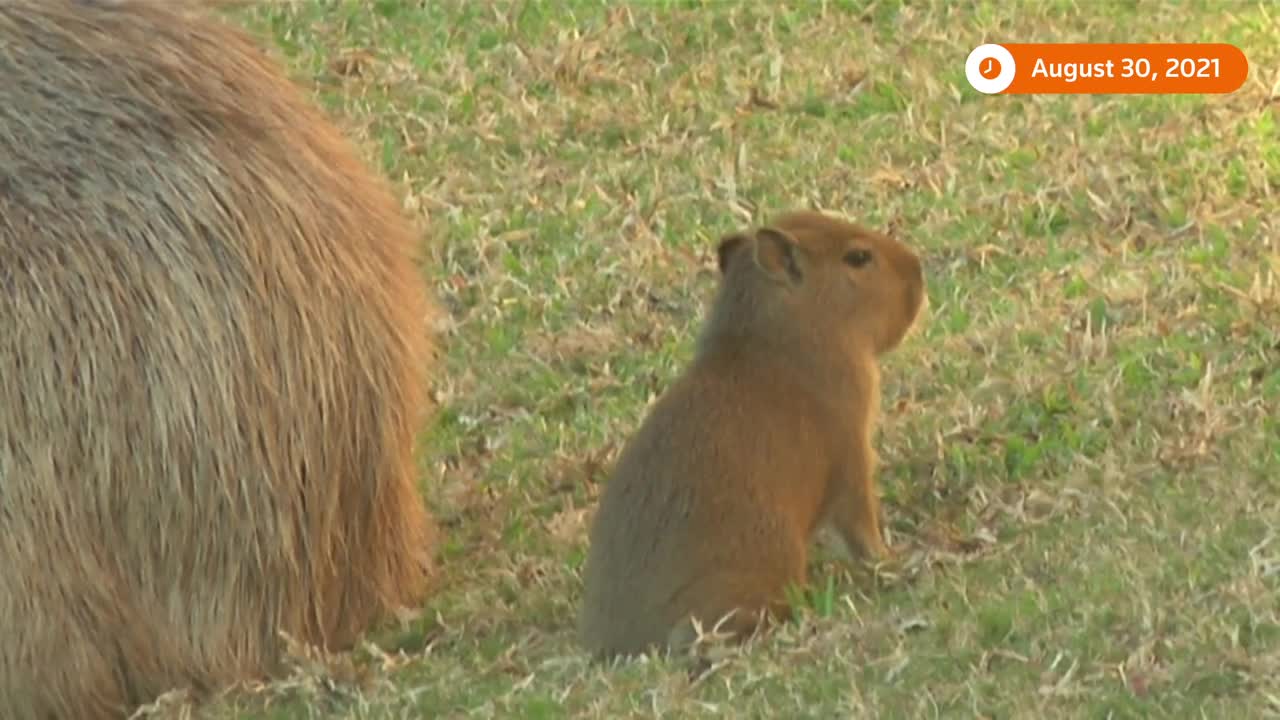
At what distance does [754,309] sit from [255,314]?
1019 millimetres

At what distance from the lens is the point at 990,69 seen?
287 inches

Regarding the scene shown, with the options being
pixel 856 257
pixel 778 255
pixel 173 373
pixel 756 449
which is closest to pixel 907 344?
pixel 856 257

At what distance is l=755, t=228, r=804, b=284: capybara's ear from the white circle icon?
275 centimetres

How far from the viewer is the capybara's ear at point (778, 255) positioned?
461cm

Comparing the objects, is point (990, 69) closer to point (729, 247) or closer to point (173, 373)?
point (729, 247)

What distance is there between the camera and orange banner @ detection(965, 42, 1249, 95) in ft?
23.2

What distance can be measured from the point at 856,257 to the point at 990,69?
2758 millimetres

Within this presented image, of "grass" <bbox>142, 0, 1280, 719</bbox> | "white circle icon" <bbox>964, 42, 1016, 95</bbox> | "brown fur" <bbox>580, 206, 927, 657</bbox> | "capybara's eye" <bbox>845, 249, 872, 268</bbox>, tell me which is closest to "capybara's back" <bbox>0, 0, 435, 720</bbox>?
"grass" <bbox>142, 0, 1280, 719</bbox>

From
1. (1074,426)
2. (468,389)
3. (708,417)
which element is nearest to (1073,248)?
(1074,426)

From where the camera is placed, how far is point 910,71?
7.38 metres

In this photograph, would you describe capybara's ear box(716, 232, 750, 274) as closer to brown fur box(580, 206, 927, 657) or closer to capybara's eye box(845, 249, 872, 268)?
brown fur box(580, 206, 927, 657)

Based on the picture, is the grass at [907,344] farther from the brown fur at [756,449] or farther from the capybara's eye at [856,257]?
the capybara's eye at [856,257]

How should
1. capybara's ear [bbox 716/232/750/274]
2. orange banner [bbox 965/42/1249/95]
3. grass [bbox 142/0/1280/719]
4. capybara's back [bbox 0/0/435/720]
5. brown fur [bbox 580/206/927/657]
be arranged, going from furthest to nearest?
1. orange banner [bbox 965/42/1249/95]
2. capybara's ear [bbox 716/232/750/274]
3. capybara's back [bbox 0/0/435/720]
4. brown fur [bbox 580/206/927/657]
5. grass [bbox 142/0/1280/719]

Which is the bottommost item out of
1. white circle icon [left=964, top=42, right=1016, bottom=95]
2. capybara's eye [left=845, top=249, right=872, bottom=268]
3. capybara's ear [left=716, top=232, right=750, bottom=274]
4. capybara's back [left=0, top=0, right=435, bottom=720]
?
capybara's back [left=0, top=0, right=435, bottom=720]
